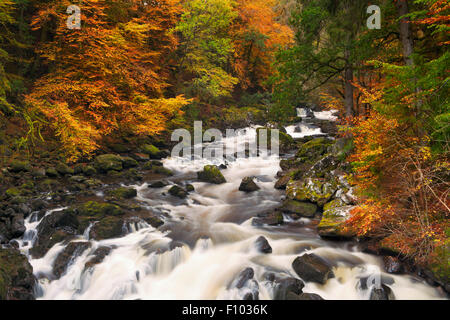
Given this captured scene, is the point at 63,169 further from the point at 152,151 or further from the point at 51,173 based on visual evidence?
the point at 152,151

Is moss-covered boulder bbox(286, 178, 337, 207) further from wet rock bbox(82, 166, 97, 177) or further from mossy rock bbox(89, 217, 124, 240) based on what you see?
wet rock bbox(82, 166, 97, 177)

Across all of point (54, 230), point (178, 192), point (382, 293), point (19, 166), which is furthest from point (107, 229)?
point (382, 293)

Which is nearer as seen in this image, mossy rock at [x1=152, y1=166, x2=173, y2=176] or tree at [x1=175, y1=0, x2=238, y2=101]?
mossy rock at [x1=152, y1=166, x2=173, y2=176]

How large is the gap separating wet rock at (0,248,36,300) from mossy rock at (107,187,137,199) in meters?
3.99

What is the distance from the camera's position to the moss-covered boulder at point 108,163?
1228 cm

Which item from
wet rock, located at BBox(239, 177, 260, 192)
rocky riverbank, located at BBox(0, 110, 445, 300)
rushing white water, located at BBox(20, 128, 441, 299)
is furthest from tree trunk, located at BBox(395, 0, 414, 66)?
wet rock, located at BBox(239, 177, 260, 192)

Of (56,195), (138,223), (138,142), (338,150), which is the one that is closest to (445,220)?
(338,150)

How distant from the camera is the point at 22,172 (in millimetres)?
10156

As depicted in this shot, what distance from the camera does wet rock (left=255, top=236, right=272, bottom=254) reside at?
7.36 meters

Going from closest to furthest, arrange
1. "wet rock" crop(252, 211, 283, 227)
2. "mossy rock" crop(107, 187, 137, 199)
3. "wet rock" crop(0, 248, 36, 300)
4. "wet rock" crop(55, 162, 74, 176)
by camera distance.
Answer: "wet rock" crop(0, 248, 36, 300) < "wet rock" crop(252, 211, 283, 227) < "mossy rock" crop(107, 187, 137, 199) < "wet rock" crop(55, 162, 74, 176)

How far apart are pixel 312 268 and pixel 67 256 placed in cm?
571

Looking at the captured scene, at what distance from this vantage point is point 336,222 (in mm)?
7773

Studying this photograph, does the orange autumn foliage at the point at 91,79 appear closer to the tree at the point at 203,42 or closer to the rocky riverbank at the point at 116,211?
the rocky riverbank at the point at 116,211
